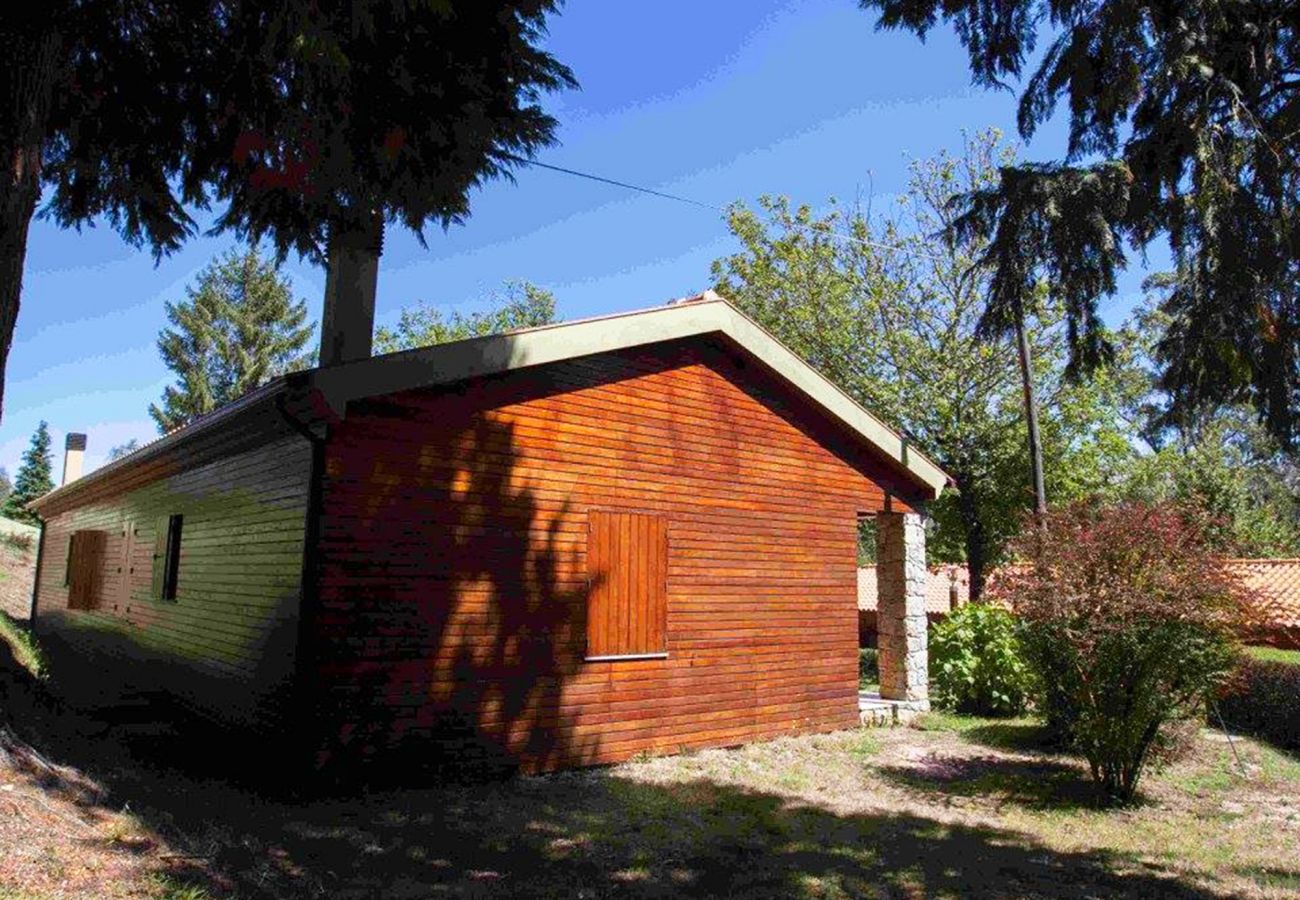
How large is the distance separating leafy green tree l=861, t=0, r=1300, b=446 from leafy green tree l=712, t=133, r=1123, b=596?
14.7 meters

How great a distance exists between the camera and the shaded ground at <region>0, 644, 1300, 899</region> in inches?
199

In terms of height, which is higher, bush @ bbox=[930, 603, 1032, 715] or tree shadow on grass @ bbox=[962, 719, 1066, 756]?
bush @ bbox=[930, 603, 1032, 715]

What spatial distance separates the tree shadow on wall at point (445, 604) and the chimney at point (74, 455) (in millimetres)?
21866

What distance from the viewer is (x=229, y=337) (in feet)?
142

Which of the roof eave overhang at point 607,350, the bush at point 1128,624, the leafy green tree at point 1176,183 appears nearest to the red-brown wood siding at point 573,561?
the roof eave overhang at point 607,350

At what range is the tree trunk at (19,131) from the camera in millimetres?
5926

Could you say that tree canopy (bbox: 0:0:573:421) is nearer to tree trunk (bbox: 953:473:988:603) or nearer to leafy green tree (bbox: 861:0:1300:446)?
leafy green tree (bbox: 861:0:1300:446)

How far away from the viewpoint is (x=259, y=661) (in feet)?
27.6

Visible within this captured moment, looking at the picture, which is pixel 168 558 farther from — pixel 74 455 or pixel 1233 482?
pixel 1233 482

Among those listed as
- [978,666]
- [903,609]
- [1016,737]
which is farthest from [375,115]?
[978,666]

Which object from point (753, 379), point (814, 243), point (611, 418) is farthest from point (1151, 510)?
point (814, 243)

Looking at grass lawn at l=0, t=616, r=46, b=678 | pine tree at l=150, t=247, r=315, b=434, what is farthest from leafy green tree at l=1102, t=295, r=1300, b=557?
pine tree at l=150, t=247, r=315, b=434

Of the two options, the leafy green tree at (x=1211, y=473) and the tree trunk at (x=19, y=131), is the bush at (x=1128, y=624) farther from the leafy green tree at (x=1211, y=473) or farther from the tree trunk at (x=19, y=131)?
the tree trunk at (x=19, y=131)

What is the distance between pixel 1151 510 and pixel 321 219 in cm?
840
